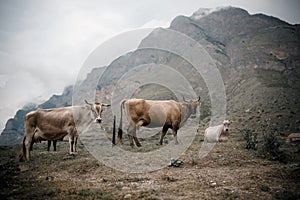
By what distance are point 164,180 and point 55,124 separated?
7343mm

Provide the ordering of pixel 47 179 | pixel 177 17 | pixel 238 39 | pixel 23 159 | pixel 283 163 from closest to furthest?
pixel 47 179 < pixel 283 163 < pixel 23 159 < pixel 238 39 < pixel 177 17

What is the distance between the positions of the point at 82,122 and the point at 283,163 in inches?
384

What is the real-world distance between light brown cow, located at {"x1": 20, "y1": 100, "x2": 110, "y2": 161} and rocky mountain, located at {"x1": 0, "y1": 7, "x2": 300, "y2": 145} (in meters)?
4.72

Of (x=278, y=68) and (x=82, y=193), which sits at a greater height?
(x=278, y=68)

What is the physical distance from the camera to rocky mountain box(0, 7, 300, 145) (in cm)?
4659

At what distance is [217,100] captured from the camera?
6856cm

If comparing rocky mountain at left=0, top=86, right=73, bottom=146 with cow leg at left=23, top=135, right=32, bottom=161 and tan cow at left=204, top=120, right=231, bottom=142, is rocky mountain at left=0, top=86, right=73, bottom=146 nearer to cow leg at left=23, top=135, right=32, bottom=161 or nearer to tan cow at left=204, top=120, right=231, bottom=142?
cow leg at left=23, top=135, right=32, bottom=161

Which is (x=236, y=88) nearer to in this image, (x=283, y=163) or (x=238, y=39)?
(x=238, y=39)

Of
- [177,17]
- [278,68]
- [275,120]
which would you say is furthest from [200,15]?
[275,120]

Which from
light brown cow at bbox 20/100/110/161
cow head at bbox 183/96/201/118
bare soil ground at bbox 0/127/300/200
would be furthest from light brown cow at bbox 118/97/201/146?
bare soil ground at bbox 0/127/300/200

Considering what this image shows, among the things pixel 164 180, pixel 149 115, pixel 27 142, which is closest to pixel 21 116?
pixel 27 142

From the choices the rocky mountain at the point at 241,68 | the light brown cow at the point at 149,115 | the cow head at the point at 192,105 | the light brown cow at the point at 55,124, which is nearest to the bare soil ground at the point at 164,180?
the light brown cow at the point at 55,124

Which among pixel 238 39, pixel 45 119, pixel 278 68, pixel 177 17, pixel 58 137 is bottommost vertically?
pixel 58 137

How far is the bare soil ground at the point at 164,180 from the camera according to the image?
7.25 meters
